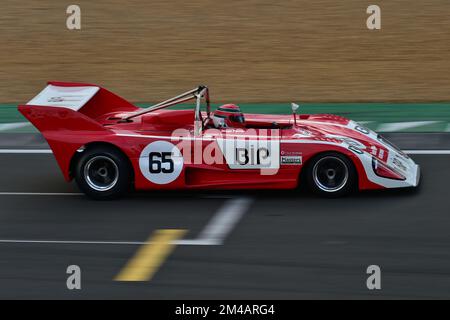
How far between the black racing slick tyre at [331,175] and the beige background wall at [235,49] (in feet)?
20.1

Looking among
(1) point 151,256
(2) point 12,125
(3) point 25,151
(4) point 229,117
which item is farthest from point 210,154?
(2) point 12,125

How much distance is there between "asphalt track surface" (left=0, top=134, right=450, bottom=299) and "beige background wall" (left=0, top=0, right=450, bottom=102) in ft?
19.8

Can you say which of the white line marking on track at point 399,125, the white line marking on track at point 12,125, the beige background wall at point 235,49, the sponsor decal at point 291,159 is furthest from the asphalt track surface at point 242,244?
the beige background wall at point 235,49

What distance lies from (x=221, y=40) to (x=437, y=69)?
181 inches

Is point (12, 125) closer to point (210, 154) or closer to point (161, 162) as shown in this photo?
point (161, 162)

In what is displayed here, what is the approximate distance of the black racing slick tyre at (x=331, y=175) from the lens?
11344 millimetres

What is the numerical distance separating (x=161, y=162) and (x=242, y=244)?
6.31 ft

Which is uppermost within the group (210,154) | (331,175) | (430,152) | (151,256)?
(210,154)

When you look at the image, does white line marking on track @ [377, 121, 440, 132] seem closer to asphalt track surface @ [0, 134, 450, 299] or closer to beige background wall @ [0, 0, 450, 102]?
beige background wall @ [0, 0, 450, 102]

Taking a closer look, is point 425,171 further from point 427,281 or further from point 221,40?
point 221,40

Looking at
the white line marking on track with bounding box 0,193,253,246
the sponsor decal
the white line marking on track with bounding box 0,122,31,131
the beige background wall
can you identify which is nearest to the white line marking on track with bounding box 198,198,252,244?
the white line marking on track with bounding box 0,193,253,246

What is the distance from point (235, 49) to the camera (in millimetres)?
20547

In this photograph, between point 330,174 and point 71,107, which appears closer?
point 330,174

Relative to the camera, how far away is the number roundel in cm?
1147
